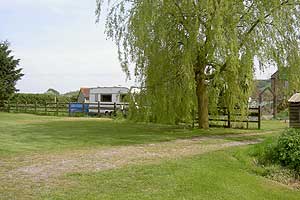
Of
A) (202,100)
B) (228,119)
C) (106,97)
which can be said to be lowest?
(228,119)

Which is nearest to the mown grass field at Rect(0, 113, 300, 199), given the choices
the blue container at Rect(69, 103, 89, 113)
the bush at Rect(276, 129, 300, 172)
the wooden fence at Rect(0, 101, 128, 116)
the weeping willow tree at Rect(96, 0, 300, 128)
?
the bush at Rect(276, 129, 300, 172)

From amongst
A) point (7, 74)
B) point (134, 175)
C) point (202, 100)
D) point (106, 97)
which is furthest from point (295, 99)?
point (7, 74)

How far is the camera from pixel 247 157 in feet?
34.6

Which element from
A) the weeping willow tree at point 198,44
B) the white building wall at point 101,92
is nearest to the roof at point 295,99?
the weeping willow tree at point 198,44

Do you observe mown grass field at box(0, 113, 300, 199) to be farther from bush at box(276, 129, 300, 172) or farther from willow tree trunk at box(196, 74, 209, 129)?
willow tree trunk at box(196, 74, 209, 129)

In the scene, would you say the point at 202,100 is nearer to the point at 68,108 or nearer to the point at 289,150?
the point at 289,150

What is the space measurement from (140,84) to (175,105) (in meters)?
2.14

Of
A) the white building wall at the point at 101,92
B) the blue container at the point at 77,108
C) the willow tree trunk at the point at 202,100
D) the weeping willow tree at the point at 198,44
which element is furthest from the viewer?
the white building wall at the point at 101,92

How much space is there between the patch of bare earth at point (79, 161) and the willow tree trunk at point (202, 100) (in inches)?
207

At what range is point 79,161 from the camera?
960cm

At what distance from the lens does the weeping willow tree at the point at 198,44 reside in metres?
16.0

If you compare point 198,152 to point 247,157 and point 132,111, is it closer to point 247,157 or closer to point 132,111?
point 247,157

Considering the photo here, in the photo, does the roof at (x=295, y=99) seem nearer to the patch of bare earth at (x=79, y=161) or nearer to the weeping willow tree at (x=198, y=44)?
the weeping willow tree at (x=198, y=44)

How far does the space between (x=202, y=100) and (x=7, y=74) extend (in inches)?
1109
